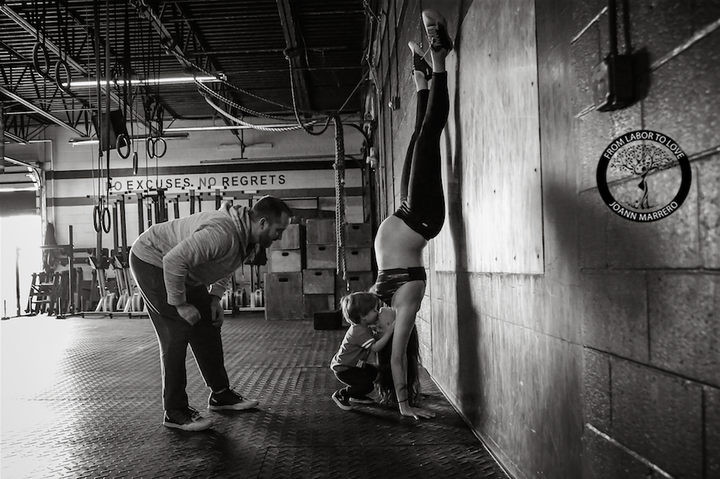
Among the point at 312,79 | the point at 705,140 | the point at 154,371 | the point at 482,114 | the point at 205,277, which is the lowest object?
the point at 154,371

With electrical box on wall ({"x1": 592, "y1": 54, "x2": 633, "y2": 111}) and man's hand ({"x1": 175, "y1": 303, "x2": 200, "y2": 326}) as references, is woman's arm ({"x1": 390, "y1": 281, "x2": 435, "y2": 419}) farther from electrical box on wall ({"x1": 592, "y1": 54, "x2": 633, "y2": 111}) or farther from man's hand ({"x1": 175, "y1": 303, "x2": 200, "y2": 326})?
electrical box on wall ({"x1": 592, "y1": 54, "x2": 633, "y2": 111})

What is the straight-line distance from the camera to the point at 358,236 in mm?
9344

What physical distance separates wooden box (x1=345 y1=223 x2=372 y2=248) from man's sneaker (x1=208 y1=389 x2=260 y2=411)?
579cm

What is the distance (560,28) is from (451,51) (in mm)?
1650

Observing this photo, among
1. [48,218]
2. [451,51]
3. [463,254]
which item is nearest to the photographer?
[463,254]

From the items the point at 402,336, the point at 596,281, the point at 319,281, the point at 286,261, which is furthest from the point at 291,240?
the point at 596,281

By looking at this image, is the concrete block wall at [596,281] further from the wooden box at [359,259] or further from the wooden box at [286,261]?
the wooden box at [286,261]

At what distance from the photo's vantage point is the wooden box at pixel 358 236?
9.30 m

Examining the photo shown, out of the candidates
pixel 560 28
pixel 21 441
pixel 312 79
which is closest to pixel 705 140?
pixel 560 28

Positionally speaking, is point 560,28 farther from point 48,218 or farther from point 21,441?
point 48,218

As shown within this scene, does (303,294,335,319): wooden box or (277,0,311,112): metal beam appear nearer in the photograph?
(277,0,311,112): metal beam

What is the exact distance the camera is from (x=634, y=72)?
1.26m

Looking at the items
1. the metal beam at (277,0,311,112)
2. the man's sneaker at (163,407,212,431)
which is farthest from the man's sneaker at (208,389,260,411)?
the metal beam at (277,0,311,112)

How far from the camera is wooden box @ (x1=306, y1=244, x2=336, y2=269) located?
9.62 metres
